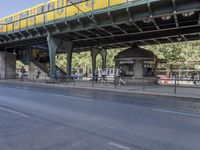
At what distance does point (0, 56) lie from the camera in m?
41.3

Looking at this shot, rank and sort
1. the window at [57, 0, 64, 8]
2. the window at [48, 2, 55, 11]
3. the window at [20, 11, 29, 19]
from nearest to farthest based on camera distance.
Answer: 1. the window at [57, 0, 64, 8]
2. the window at [48, 2, 55, 11]
3. the window at [20, 11, 29, 19]

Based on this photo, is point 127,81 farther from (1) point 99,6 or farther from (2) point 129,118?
(2) point 129,118

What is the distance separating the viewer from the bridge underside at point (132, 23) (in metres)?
18.3

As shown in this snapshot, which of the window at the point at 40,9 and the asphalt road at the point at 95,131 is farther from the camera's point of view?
the window at the point at 40,9

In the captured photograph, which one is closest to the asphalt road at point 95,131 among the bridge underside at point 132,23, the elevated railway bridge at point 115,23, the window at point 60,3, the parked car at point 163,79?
the parked car at point 163,79

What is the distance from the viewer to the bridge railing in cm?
2123

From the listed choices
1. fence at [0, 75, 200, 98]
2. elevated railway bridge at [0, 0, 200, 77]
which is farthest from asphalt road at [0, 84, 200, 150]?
elevated railway bridge at [0, 0, 200, 77]

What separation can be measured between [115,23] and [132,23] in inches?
62.9

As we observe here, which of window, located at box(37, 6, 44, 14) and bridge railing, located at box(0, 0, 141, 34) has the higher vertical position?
window, located at box(37, 6, 44, 14)

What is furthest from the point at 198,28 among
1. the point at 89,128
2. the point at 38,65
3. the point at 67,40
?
the point at 38,65

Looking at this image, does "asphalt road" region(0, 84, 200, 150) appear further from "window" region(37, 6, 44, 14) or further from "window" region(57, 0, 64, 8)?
"window" region(37, 6, 44, 14)

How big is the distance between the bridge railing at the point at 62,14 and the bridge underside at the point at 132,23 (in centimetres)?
35

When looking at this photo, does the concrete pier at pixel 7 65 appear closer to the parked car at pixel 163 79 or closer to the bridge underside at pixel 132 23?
the bridge underside at pixel 132 23

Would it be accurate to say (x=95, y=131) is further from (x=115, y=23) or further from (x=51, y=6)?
(x=51, y=6)
